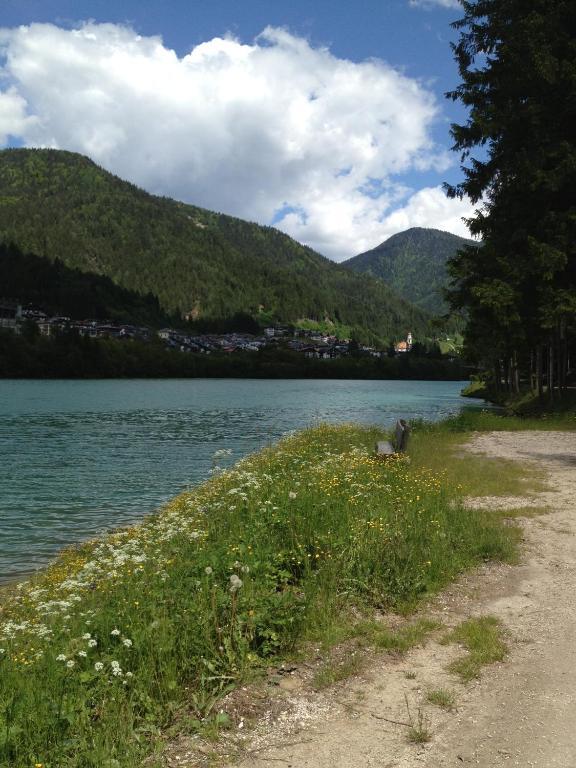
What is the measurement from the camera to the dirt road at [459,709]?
4807 millimetres

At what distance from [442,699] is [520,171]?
3097 cm

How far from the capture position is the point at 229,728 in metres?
5.30

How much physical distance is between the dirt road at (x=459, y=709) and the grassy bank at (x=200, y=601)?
84cm

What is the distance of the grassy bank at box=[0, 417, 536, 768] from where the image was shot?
5.26m

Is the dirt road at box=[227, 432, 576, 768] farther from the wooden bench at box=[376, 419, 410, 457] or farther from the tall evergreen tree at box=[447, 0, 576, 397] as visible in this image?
the tall evergreen tree at box=[447, 0, 576, 397]

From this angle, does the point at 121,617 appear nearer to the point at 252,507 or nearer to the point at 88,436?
the point at 252,507

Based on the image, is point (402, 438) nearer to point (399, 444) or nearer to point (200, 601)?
point (399, 444)

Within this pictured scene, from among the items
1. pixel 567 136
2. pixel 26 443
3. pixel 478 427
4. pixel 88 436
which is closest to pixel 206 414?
pixel 88 436

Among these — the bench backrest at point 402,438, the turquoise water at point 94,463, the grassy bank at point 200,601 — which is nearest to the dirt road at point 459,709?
the grassy bank at point 200,601

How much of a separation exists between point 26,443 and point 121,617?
30563mm

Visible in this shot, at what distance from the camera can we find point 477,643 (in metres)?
6.76

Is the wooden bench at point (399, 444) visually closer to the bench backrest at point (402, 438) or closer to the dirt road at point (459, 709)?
the bench backrest at point (402, 438)

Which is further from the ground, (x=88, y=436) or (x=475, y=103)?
(x=475, y=103)

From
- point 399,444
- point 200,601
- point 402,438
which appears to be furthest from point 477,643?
point 399,444
